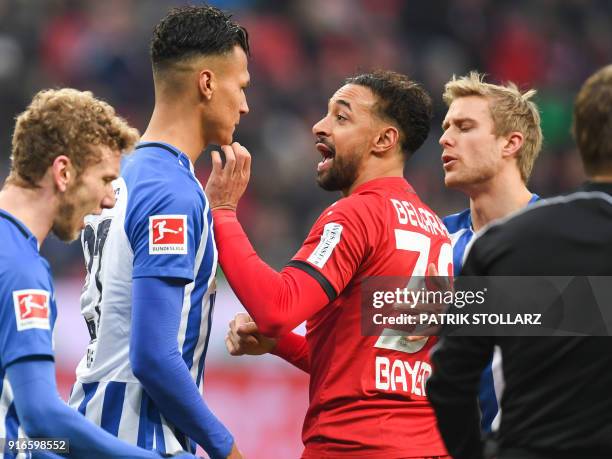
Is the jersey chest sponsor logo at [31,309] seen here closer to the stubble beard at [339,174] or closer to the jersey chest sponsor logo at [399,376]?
the jersey chest sponsor logo at [399,376]

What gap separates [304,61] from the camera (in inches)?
548

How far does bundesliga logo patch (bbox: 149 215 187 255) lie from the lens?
Answer: 3914mm

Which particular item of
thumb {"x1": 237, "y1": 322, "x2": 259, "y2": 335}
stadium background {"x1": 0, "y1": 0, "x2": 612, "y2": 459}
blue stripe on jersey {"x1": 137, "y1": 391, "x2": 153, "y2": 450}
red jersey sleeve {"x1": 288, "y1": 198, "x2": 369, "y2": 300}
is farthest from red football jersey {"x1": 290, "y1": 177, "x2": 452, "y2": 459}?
stadium background {"x1": 0, "y1": 0, "x2": 612, "y2": 459}

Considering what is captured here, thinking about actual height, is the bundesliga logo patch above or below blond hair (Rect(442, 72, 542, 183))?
below

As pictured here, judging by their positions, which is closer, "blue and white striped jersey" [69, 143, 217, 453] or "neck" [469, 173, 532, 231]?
"blue and white striped jersey" [69, 143, 217, 453]

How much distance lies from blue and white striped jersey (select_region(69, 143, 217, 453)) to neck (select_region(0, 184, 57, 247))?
0.46 m

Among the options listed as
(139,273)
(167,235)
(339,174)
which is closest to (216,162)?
(167,235)

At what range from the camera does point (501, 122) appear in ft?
17.9

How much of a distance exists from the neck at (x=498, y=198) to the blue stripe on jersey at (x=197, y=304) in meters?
1.77

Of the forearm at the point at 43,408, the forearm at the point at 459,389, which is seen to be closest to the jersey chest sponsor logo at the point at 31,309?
the forearm at the point at 43,408

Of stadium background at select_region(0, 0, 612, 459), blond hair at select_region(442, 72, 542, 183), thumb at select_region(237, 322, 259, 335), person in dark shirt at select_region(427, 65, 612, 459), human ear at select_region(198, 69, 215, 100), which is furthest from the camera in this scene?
stadium background at select_region(0, 0, 612, 459)

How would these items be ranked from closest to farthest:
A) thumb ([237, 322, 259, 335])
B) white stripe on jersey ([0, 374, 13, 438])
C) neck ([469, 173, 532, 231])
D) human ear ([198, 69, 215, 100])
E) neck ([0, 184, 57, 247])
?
white stripe on jersey ([0, 374, 13, 438]) → neck ([0, 184, 57, 247]) → human ear ([198, 69, 215, 100]) → thumb ([237, 322, 259, 335]) → neck ([469, 173, 532, 231])

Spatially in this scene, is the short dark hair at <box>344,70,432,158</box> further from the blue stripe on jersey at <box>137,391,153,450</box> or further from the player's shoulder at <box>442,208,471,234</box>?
the blue stripe on jersey at <box>137,391,153,450</box>

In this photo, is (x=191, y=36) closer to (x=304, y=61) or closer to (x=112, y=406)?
(x=112, y=406)
